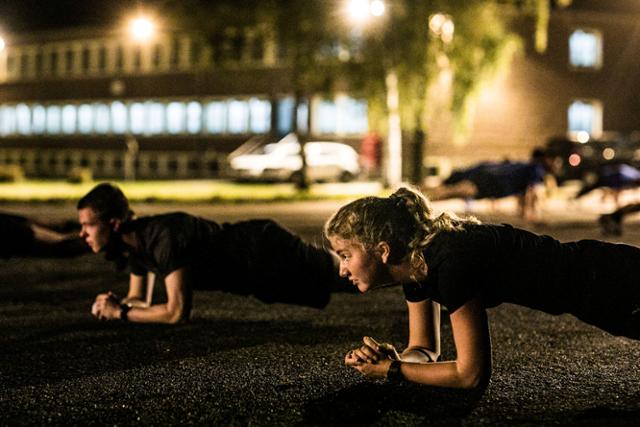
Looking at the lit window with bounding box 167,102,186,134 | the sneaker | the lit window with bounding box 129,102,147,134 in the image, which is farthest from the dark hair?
the lit window with bounding box 129,102,147,134

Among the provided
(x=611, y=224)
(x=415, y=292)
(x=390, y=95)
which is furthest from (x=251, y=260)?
(x=390, y=95)

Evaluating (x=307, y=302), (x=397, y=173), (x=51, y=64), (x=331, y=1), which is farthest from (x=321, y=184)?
(x=307, y=302)

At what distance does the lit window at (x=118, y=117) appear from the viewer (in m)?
51.4

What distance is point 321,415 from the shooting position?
4668 millimetres

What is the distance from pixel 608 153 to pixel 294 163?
1112cm

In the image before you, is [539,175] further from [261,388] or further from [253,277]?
[261,388]

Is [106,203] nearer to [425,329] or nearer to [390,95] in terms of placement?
[425,329]

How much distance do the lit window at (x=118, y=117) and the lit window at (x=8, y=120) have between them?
24.9 ft

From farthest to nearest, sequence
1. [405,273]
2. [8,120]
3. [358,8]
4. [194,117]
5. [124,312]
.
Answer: [8,120] < [194,117] < [358,8] < [124,312] < [405,273]

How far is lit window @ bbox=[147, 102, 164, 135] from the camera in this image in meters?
Answer: 49.9

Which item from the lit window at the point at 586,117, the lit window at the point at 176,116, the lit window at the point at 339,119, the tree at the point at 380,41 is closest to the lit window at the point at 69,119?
the lit window at the point at 176,116

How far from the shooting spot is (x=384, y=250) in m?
4.35

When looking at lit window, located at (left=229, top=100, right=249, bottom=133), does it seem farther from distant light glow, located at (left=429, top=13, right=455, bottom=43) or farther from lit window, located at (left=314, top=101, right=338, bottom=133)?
distant light glow, located at (left=429, top=13, right=455, bottom=43)

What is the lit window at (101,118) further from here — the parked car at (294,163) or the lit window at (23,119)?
the parked car at (294,163)
